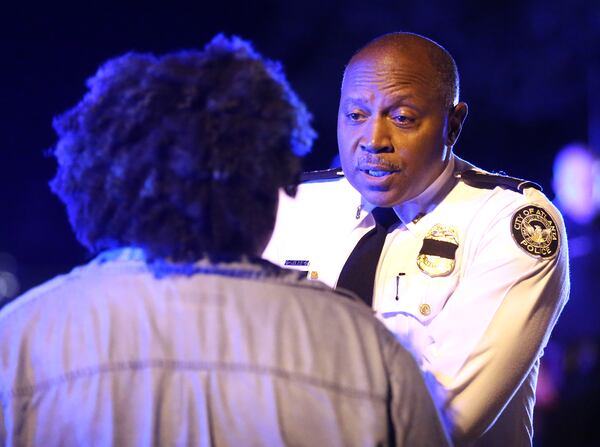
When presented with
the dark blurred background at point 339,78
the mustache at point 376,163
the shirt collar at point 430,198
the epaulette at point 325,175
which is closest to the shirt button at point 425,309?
the shirt collar at point 430,198

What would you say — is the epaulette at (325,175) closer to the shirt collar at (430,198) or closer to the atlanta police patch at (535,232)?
the shirt collar at (430,198)

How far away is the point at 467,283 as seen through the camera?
8.13 feet

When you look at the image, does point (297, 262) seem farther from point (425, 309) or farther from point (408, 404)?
point (408, 404)

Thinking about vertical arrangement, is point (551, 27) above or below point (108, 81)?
above

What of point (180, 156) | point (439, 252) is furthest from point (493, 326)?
point (180, 156)

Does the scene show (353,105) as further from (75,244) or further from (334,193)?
(75,244)

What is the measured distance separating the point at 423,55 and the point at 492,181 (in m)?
0.51

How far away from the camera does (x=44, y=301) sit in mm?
1602

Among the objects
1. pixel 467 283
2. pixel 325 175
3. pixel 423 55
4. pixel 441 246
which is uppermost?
pixel 423 55

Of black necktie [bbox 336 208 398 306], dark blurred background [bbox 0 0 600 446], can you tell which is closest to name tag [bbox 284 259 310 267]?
black necktie [bbox 336 208 398 306]

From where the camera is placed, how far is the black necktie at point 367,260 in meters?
2.77

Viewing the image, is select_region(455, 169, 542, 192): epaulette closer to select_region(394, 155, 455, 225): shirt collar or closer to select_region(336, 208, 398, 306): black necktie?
select_region(394, 155, 455, 225): shirt collar

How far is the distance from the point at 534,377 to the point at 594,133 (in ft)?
30.0

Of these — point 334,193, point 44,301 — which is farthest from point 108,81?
point 334,193
